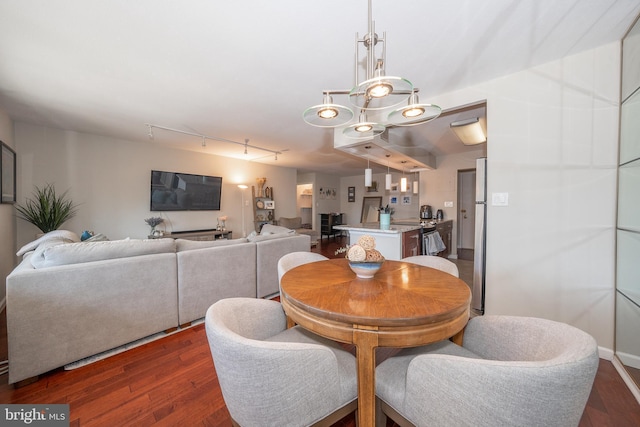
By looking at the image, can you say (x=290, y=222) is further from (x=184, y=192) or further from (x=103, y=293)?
(x=103, y=293)

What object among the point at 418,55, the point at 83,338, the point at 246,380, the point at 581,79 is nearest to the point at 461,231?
the point at 581,79

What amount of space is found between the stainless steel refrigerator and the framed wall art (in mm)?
4981

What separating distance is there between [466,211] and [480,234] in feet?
12.5

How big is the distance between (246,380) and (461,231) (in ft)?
19.9

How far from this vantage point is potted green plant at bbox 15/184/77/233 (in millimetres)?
3348

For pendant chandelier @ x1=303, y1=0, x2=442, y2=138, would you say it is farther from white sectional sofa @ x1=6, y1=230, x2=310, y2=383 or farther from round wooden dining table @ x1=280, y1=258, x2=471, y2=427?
white sectional sofa @ x1=6, y1=230, x2=310, y2=383

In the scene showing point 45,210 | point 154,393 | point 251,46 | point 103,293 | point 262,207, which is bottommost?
point 154,393

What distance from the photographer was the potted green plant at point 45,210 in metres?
3.35

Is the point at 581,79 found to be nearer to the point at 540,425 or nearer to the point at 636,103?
the point at 636,103

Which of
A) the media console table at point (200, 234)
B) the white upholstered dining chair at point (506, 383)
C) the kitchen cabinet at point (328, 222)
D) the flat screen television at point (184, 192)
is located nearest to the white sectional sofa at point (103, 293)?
the white upholstered dining chair at point (506, 383)

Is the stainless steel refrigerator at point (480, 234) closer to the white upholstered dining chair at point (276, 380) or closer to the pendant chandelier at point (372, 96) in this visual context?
the pendant chandelier at point (372, 96)

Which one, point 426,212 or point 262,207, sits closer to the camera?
point 426,212

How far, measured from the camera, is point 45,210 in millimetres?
3357
